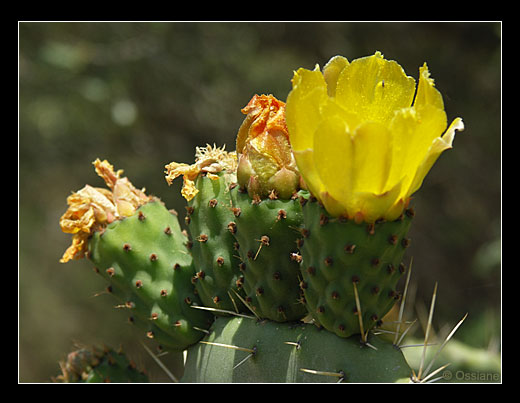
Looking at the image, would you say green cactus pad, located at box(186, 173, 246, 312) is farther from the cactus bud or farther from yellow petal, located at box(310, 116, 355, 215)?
yellow petal, located at box(310, 116, 355, 215)

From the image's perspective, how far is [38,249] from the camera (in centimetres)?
589

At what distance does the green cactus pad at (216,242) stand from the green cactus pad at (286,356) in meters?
0.07

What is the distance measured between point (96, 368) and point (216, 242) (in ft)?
1.64

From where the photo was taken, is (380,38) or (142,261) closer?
(142,261)

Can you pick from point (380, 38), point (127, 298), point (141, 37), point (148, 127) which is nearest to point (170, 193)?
point (148, 127)

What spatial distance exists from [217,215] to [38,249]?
499cm

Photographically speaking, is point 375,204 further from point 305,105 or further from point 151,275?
point 151,275

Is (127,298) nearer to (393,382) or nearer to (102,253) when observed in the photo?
(102,253)

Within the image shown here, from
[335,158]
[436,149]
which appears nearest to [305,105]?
[335,158]

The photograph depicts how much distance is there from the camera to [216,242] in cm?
134

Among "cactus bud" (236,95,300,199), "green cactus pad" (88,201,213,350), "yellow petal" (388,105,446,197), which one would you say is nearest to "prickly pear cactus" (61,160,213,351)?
"green cactus pad" (88,201,213,350)

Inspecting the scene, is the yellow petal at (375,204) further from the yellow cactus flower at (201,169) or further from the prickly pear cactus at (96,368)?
the prickly pear cactus at (96,368)

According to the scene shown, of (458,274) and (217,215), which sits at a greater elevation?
(217,215)

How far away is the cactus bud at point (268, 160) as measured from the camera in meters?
1.22
